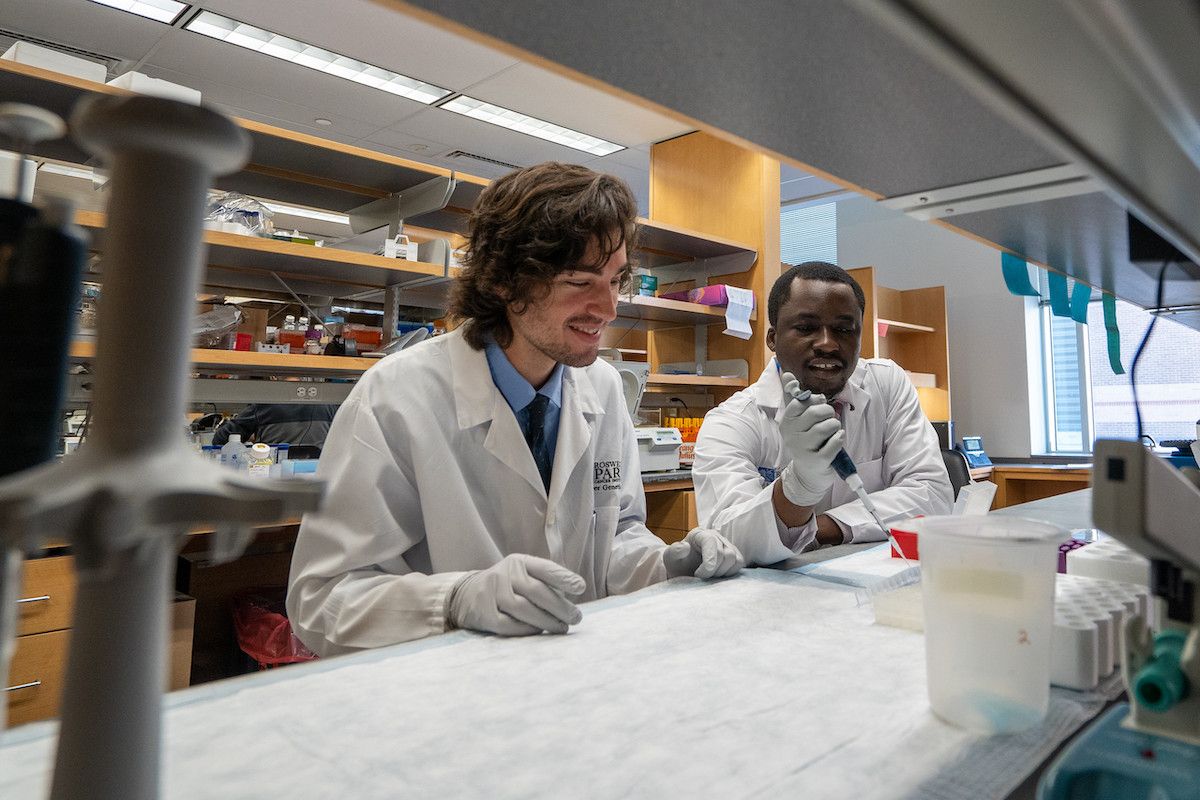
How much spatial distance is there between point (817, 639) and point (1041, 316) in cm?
567

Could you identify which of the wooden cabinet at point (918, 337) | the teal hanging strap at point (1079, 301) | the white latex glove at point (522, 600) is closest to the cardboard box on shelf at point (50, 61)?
the white latex glove at point (522, 600)

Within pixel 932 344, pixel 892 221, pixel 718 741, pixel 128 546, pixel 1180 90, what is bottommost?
pixel 718 741

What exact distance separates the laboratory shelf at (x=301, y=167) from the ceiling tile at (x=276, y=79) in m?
1.09

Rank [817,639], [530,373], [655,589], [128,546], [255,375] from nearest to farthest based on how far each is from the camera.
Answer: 1. [128,546]
2. [817,639]
3. [655,589]
4. [530,373]
5. [255,375]

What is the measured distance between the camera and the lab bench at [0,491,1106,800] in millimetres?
541

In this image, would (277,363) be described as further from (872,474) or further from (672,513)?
(872,474)

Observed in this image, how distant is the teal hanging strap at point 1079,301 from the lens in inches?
49.9

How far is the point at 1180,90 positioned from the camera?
0.47m

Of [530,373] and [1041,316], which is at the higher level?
[1041,316]

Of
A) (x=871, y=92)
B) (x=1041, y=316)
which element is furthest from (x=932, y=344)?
(x=871, y=92)

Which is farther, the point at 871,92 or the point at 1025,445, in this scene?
the point at 1025,445

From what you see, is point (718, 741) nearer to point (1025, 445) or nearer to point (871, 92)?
point (871, 92)

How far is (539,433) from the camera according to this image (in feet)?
4.71

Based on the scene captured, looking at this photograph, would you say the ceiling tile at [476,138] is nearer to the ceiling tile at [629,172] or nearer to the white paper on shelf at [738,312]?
the ceiling tile at [629,172]
